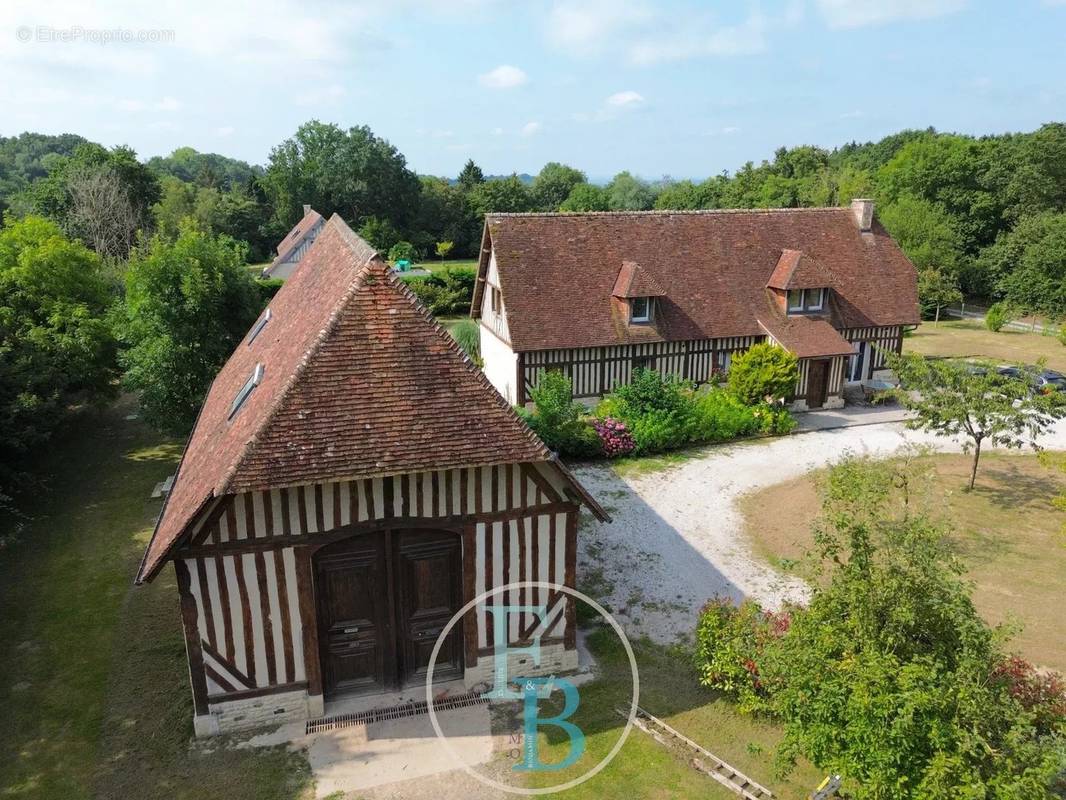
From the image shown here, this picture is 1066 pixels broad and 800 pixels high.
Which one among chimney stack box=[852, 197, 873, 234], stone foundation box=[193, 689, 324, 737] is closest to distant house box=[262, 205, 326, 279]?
chimney stack box=[852, 197, 873, 234]

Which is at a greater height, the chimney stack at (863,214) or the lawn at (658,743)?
the chimney stack at (863,214)

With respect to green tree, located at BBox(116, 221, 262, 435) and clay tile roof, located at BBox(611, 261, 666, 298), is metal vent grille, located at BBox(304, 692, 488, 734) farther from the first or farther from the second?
clay tile roof, located at BBox(611, 261, 666, 298)

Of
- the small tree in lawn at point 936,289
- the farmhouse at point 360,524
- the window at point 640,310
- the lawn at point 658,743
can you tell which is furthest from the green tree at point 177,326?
the small tree in lawn at point 936,289

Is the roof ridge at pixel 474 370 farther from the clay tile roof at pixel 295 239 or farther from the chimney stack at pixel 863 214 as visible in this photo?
the clay tile roof at pixel 295 239

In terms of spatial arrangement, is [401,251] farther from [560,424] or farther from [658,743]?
[658,743]

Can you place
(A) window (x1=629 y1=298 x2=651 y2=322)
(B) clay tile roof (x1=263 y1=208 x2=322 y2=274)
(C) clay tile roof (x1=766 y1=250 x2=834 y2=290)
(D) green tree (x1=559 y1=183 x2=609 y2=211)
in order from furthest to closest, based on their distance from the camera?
(D) green tree (x1=559 y1=183 x2=609 y2=211)
(B) clay tile roof (x1=263 y1=208 x2=322 y2=274)
(C) clay tile roof (x1=766 y1=250 x2=834 y2=290)
(A) window (x1=629 y1=298 x2=651 y2=322)

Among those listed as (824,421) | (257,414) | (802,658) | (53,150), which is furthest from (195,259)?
(53,150)

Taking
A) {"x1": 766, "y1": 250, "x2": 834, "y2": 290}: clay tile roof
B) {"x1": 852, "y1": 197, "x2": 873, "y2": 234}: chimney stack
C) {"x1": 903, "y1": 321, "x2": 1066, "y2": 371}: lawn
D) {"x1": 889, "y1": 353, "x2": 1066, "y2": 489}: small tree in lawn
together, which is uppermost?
{"x1": 852, "y1": 197, "x2": 873, "y2": 234}: chimney stack

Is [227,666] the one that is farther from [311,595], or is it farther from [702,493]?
[702,493]
